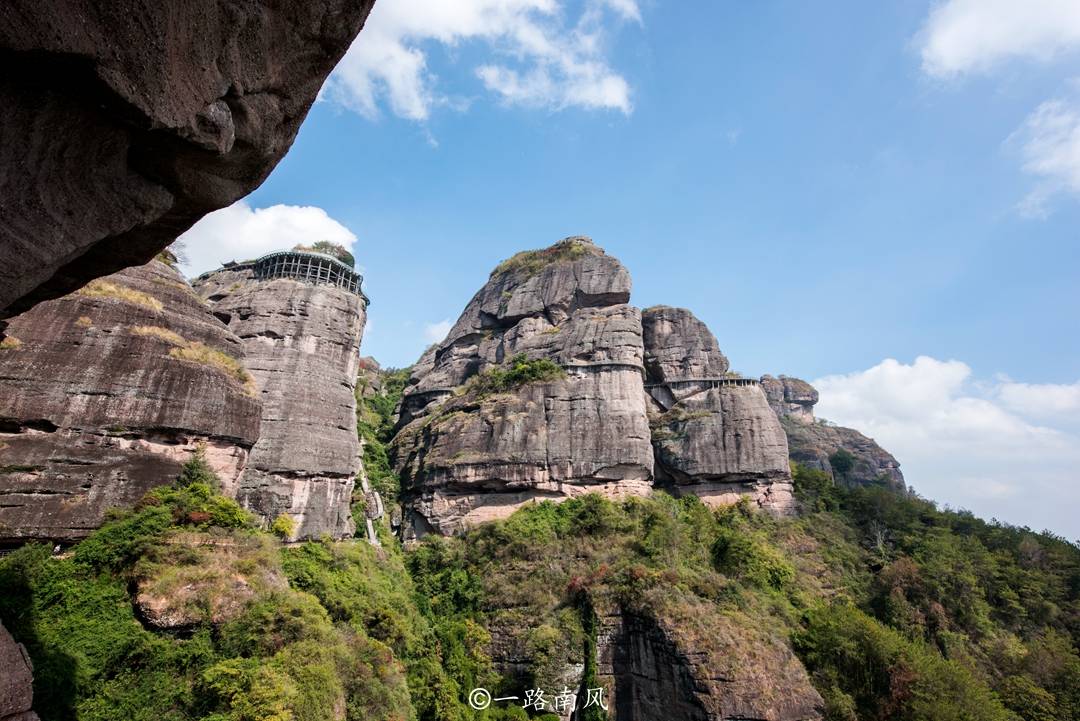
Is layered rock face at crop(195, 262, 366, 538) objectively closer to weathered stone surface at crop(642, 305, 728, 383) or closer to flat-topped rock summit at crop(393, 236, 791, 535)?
flat-topped rock summit at crop(393, 236, 791, 535)

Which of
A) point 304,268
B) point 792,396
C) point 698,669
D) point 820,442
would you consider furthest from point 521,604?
point 792,396

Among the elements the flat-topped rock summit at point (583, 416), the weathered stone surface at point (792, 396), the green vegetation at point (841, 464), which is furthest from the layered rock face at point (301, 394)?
the weathered stone surface at point (792, 396)

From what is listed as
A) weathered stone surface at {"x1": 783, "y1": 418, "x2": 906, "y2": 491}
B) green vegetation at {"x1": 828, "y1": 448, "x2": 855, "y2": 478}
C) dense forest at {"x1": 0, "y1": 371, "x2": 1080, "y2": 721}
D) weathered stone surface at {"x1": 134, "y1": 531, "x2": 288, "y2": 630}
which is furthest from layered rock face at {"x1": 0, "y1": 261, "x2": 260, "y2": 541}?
green vegetation at {"x1": 828, "y1": 448, "x2": 855, "y2": 478}

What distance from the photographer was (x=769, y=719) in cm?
2097

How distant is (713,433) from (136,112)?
126ft

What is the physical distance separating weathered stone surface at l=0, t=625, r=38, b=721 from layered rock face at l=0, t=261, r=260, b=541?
11.0m

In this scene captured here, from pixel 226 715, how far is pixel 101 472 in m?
8.03

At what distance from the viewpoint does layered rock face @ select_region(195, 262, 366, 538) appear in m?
24.6

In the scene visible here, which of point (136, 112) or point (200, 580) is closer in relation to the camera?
point (136, 112)

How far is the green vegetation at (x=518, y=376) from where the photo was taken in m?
39.1

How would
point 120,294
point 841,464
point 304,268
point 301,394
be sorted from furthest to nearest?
1. point 841,464
2. point 304,268
3. point 301,394
4. point 120,294

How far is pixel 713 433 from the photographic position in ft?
128

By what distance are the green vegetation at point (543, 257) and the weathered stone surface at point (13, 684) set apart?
4395 cm

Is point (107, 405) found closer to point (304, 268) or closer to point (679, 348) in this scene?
point (304, 268)
